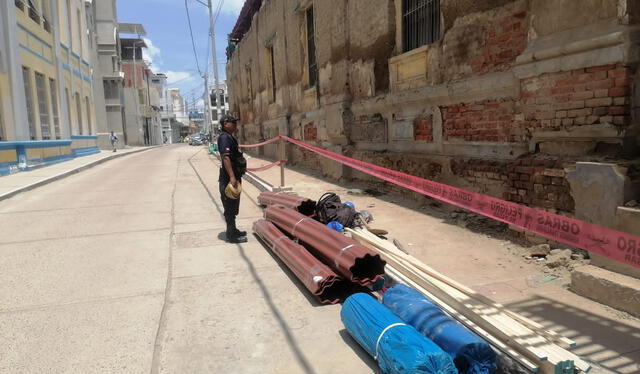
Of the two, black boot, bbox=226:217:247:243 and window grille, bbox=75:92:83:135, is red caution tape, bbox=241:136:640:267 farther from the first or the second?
window grille, bbox=75:92:83:135

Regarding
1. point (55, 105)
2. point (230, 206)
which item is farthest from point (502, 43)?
point (55, 105)

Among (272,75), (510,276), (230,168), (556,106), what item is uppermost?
(272,75)

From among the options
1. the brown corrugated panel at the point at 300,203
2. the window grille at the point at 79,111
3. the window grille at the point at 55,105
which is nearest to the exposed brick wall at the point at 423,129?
the brown corrugated panel at the point at 300,203

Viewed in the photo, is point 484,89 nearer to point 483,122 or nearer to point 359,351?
point 483,122

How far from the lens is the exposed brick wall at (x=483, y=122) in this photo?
5277 mm

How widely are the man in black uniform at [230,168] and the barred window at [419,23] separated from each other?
3.76 metres

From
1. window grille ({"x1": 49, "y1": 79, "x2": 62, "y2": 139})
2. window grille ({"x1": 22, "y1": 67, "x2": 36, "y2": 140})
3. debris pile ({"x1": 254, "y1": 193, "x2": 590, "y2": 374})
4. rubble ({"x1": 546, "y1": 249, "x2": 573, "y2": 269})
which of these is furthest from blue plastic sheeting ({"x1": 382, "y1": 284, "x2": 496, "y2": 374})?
window grille ({"x1": 49, "y1": 79, "x2": 62, "y2": 139})

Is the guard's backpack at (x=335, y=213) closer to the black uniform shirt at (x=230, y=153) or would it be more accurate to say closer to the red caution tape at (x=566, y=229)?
the black uniform shirt at (x=230, y=153)

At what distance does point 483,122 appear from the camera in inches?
226

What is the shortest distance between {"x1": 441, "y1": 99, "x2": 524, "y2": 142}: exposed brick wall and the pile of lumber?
243 centimetres

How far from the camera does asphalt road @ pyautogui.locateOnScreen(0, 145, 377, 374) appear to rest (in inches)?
115

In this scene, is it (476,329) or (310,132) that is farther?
(310,132)

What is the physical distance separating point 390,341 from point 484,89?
4.17m

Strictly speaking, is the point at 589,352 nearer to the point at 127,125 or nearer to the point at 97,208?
the point at 97,208
